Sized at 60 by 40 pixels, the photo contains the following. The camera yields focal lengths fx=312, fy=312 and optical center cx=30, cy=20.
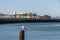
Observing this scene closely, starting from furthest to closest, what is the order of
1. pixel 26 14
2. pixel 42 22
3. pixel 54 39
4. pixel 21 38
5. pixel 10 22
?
pixel 26 14, pixel 42 22, pixel 10 22, pixel 54 39, pixel 21 38

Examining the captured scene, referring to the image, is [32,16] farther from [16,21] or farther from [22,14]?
[16,21]

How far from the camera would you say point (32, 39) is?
2725cm

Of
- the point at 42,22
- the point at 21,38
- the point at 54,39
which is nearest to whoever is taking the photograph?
the point at 21,38

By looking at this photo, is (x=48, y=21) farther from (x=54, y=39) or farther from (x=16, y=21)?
(x=54, y=39)

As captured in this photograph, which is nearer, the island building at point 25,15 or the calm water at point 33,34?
the calm water at point 33,34

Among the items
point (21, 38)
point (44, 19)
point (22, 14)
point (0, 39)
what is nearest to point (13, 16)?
point (22, 14)

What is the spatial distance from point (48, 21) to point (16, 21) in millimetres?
12065

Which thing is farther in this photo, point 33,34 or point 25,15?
point 25,15

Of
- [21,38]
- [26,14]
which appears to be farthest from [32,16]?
[21,38]

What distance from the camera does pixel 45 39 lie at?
2700 centimetres

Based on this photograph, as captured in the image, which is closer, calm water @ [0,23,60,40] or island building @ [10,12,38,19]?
calm water @ [0,23,60,40]

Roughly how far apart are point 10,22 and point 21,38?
8244 centimetres

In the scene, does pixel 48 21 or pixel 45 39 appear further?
pixel 48 21

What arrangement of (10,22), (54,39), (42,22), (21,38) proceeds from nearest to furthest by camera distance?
(21,38) < (54,39) < (10,22) < (42,22)
